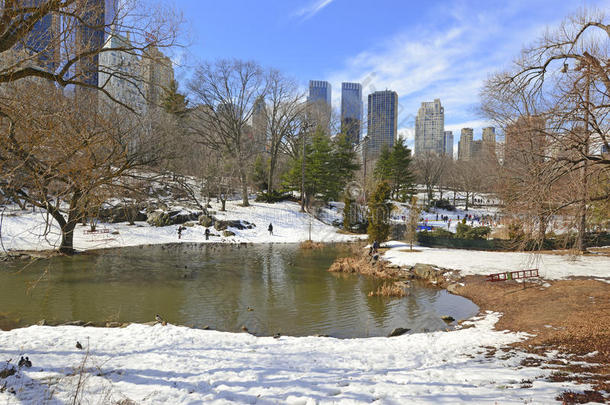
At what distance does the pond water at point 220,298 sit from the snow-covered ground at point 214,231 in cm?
521

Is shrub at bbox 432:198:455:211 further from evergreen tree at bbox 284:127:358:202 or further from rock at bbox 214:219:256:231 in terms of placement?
rock at bbox 214:219:256:231

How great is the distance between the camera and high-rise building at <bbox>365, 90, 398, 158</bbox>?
55719 mm

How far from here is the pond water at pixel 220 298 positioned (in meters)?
10.1

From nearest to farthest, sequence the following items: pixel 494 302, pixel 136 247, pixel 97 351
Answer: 1. pixel 97 351
2. pixel 494 302
3. pixel 136 247

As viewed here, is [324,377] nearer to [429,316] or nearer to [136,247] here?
[429,316]

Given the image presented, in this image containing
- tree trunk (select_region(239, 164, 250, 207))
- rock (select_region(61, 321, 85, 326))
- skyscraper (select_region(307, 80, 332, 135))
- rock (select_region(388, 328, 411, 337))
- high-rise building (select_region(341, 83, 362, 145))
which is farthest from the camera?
high-rise building (select_region(341, 83, 362, 145))

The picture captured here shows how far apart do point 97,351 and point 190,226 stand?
77.8 ft

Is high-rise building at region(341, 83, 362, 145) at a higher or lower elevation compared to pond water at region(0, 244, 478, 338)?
higher

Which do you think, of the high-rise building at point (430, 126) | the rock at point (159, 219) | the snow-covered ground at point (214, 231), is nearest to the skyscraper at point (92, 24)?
the snow-covered ground at point (214, 231)

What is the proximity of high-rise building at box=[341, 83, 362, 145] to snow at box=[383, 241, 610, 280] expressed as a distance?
28430mm

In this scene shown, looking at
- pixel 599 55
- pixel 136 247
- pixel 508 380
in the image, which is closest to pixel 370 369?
pixel 508 380

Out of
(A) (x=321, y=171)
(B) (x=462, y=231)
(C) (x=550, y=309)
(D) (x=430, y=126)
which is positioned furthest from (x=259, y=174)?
(C) (x=550, y=309)

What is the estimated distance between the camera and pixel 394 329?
31.8 ft

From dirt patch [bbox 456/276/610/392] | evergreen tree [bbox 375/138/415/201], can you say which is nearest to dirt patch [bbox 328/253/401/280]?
dirt patch [bbox 456/276/610/392]
